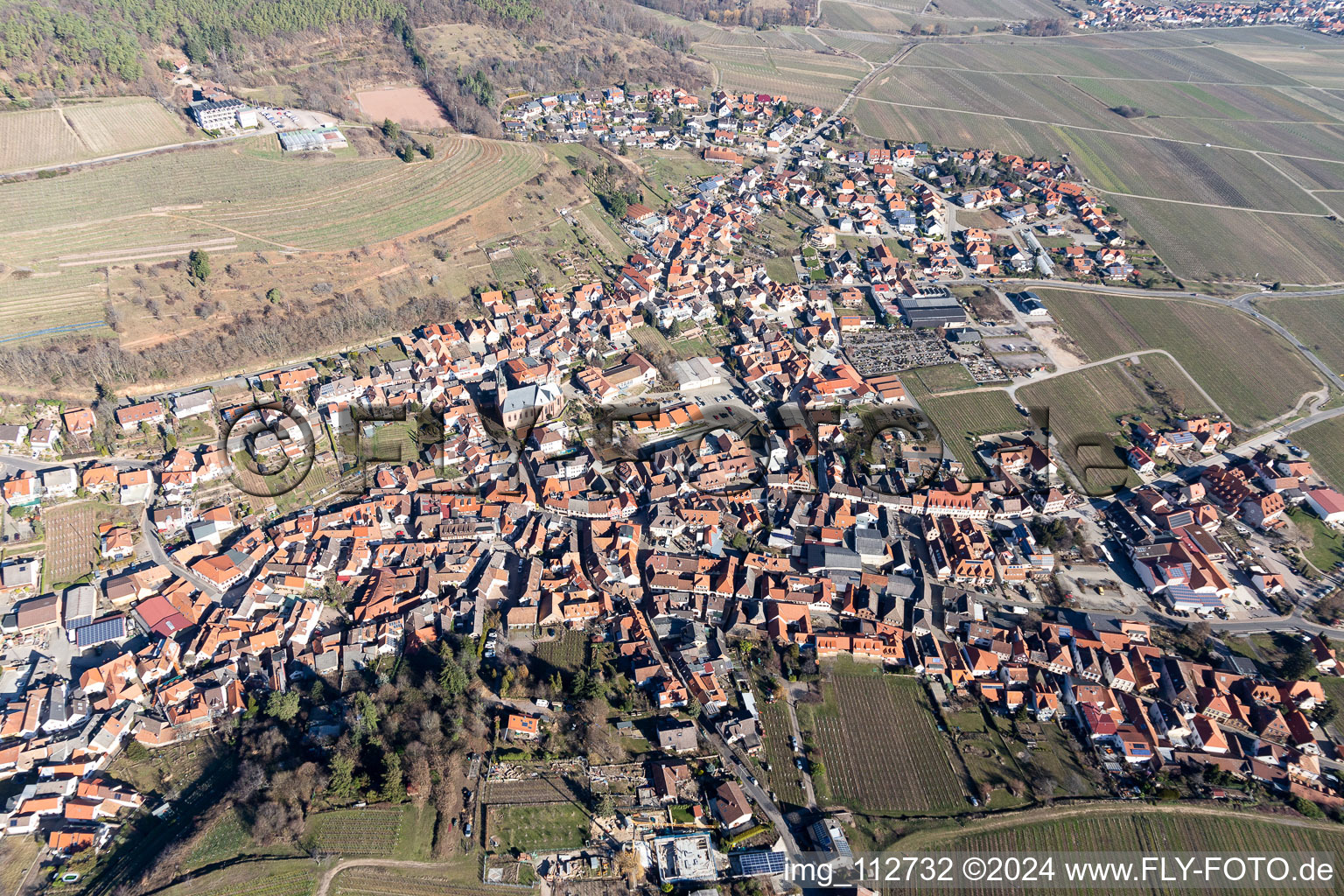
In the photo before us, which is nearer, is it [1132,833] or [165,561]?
[1132,833]

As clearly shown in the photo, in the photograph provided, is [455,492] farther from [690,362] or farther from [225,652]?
[690,362]

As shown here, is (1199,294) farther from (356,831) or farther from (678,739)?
(356,831)

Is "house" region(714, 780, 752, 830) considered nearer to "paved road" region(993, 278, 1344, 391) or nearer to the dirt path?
the dirt path

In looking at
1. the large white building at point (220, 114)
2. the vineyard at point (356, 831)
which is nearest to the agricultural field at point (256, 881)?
the vineyard at point (356, 831)

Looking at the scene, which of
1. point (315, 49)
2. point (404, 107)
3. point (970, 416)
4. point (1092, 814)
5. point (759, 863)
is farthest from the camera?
point (315, 49)

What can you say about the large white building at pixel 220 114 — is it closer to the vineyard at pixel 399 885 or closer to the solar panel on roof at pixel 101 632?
the solar panel on roof at pixel 101 632

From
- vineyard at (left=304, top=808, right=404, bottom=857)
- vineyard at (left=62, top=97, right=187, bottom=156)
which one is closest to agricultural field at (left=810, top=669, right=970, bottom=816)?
vineyard at (left=304, top=808, right=404, bottom=857)

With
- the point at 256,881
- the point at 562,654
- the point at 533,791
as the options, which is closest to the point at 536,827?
the point at 533,791

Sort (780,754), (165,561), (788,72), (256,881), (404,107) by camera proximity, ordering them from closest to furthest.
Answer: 1. (256,881)
2. (780,754)
3. (165,561)
4. (404,107)
5. (788,72)
